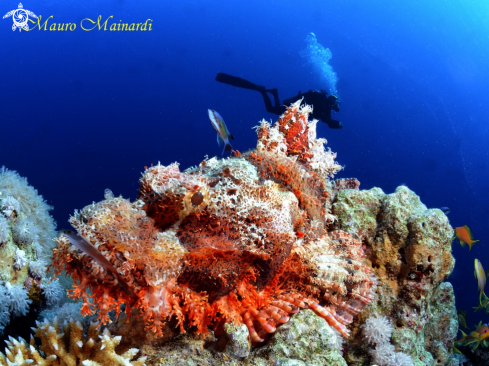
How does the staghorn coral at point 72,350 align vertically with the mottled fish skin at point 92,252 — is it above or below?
below

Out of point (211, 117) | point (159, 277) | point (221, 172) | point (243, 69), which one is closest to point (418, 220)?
point (221, 172)

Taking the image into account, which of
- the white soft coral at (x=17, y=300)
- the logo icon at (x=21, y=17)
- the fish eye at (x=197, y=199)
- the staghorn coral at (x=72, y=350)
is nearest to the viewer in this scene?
the fish eye at (x=197, y=199)

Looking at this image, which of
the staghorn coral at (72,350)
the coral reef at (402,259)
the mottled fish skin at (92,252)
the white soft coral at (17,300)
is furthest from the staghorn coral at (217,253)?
the white soft coral at (17,300)

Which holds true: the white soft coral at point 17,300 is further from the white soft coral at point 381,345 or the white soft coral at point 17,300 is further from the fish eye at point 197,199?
the white soft coral at point 381,345

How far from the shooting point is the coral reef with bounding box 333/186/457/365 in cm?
284

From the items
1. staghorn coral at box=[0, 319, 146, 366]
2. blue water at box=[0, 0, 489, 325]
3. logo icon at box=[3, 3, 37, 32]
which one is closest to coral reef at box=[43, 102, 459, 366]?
staghorn coral at box=[0, 319, 146, 366]

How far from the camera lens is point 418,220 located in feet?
10.1

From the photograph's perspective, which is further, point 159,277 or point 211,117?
point 211,117

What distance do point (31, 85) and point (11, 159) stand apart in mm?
11114

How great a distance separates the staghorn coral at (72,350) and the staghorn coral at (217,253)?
266 millimetres

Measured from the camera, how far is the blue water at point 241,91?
1212 inches

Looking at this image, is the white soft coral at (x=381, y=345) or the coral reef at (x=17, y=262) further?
the coral reef at (x=17, y=262)

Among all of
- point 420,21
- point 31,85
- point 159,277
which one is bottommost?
point 159,277

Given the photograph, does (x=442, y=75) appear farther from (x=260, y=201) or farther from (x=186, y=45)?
(x=260, y=201)
